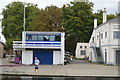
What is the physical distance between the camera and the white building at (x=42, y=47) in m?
34.1

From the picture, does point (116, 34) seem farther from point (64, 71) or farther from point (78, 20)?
point (78, 20)

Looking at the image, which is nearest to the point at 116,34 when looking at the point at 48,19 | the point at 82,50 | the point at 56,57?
the point at 56,57

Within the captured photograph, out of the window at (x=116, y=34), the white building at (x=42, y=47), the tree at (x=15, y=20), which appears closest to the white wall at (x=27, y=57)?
the white building at (x=42, y=47)

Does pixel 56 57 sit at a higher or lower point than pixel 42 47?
lower

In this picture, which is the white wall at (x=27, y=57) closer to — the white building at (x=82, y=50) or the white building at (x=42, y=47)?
the white building at (x=42, y=47)

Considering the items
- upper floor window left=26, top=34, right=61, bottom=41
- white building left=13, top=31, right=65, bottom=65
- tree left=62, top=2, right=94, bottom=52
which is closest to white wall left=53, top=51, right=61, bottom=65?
white building left=13, top=31, right=65, bottom=65

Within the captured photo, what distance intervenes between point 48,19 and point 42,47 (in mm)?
21267

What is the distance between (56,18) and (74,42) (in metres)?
13.6

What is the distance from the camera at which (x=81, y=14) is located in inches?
2251

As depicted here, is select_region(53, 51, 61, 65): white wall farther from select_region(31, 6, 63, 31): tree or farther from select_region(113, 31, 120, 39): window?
select_region(31, 6, 63, 31): tree

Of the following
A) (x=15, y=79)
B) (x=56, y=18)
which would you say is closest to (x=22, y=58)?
(x=15, y=79)

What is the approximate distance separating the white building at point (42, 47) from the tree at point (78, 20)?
21842 millimetres

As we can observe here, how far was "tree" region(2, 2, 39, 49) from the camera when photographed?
201 feet

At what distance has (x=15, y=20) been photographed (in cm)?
6200
